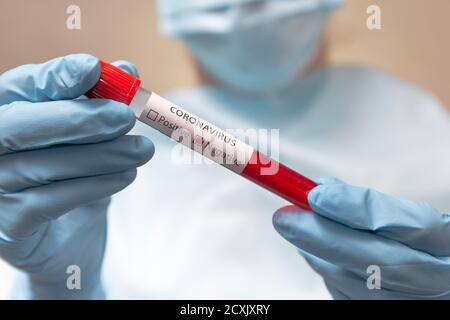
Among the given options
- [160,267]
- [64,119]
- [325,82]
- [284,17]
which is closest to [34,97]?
[64,119]

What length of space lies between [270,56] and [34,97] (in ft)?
2.07

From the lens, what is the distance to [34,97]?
66 centimetres

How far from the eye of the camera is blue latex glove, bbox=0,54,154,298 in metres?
0.59

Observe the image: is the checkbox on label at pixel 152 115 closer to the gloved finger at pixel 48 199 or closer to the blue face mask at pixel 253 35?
the gloved finger at pixel 48 199

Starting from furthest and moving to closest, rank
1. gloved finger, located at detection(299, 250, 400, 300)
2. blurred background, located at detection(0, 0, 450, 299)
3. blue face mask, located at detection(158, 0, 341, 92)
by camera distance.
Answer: blue face mask, located at detection(158, 0, 341, 92), blurred background, located at detection(0, 0, 450, 299), gloved finger, located at detection(299, 250, 400, 300)

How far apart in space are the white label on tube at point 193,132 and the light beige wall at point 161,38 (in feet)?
1.48

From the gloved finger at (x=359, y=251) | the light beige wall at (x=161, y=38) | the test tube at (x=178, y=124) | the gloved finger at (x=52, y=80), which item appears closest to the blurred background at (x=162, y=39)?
the light beige wall at (x=161, y=38)

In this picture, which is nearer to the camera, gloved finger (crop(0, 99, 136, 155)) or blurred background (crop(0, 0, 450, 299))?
gloved finger (crop(0, 99, 136, 155))

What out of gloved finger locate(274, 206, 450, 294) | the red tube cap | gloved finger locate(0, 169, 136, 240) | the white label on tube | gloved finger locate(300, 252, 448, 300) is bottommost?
gloved finger locate(300, 252, 448, 300)

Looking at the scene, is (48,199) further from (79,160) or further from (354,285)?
(354,285)

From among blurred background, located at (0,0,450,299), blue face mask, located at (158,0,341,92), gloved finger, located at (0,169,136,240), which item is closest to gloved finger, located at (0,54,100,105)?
gloved finger, located at (0,169,136,240)

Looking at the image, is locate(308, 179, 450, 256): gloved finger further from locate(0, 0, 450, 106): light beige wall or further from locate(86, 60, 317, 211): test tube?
locate(0, 0, 450, 106): light beige wall

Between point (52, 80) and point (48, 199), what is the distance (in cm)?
16

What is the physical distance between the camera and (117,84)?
59 centimetres
